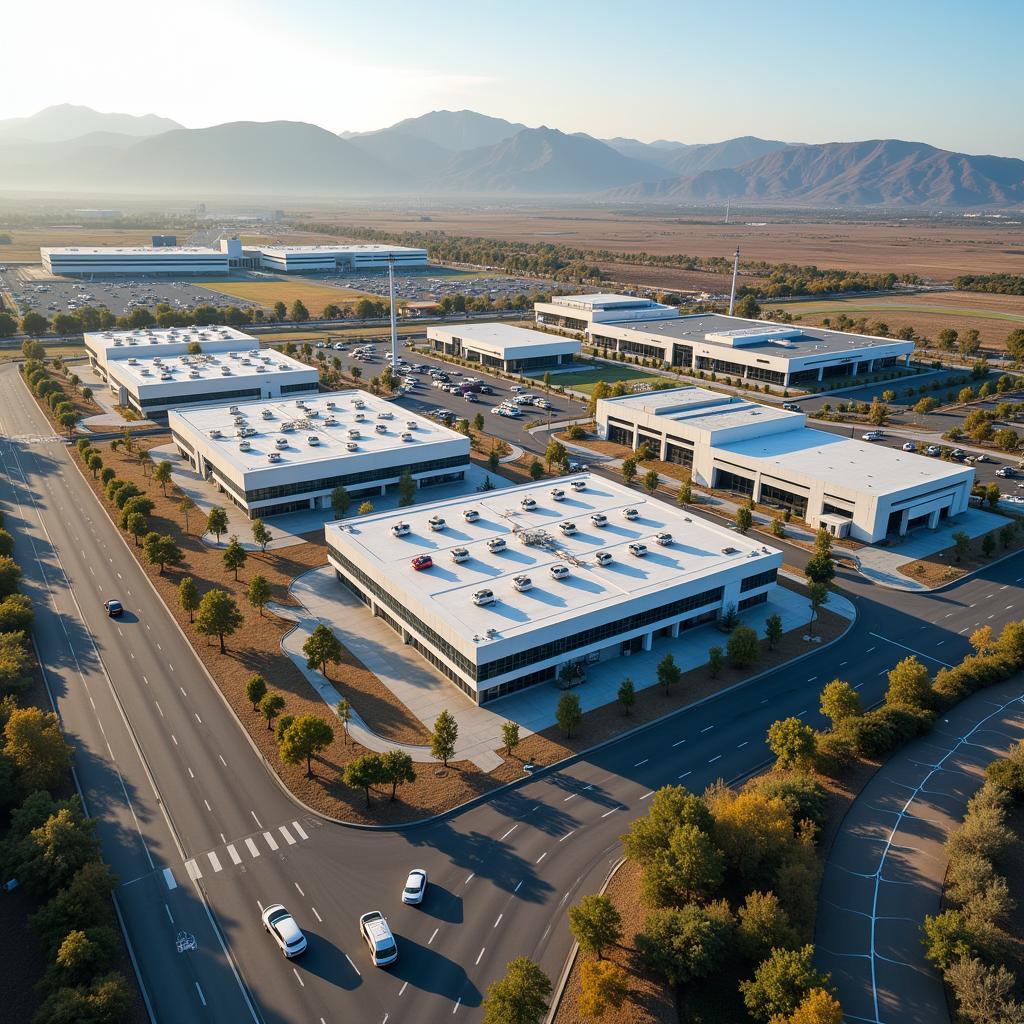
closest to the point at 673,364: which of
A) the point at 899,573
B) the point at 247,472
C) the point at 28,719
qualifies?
the point at 899,573

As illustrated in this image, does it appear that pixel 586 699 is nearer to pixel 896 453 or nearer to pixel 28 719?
pixel 28 719

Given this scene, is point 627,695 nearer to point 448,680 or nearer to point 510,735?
point 510,735

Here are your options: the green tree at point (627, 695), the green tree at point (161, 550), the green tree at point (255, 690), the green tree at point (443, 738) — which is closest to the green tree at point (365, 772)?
the green tree at point (443, 738)

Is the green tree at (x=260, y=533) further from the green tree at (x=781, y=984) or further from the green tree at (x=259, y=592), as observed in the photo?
the green tree at (x=781, y=984)

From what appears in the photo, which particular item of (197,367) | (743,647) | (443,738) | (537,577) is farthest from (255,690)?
(197,367)

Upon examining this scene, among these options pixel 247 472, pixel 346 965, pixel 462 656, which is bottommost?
pixel 346 965

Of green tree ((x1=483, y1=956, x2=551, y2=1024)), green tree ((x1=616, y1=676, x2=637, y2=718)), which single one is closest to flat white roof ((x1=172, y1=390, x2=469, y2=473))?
green tree ((x1=616, y1=676, x2=637, y2=718))
